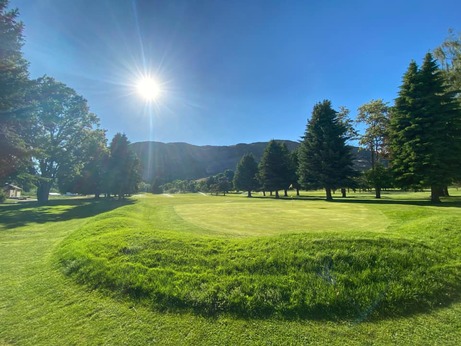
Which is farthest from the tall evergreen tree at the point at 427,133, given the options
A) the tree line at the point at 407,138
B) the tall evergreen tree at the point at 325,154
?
the tall evergreen tree at the point at 325,154

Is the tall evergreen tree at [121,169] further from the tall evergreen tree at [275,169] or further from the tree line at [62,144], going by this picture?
the tall evergreen tree at [275,169]

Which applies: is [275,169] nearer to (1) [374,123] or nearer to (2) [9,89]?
(1) [374,123]

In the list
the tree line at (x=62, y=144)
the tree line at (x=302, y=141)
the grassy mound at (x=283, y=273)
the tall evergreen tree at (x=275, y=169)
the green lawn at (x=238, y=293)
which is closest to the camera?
the green lawn at (x=238, y=293)

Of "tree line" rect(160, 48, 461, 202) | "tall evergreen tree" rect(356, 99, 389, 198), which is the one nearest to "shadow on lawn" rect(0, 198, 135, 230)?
"tree line" rect(160, 48, 461, 202)

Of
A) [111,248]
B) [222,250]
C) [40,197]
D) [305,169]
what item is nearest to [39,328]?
[111,248]

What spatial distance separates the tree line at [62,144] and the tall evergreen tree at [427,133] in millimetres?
34425

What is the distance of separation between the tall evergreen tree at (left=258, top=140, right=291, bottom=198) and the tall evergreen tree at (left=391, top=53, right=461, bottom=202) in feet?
89.5

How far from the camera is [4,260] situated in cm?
825

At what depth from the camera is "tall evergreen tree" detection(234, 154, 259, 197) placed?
6669 centimetres

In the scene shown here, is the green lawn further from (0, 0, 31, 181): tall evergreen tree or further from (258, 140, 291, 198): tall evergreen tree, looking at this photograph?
(258, 140, 291, 198): tall evergreen tree

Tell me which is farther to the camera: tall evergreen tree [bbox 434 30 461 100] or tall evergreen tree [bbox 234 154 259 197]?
tall evergreen tree [bbox 234 154 259 197]

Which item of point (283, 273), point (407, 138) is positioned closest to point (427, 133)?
point (407, 138)

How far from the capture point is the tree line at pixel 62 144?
23.9 m

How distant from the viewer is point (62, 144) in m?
40.1
